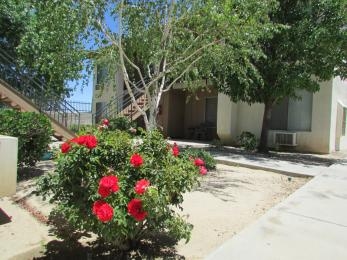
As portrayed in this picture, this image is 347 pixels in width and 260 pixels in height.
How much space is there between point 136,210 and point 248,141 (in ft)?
40.8

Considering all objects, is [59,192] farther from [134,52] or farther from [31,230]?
[134,52]

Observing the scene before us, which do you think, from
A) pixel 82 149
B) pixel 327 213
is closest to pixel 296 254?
pixel 327 213

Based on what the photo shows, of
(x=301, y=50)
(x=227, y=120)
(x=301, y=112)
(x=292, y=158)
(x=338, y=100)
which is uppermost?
(x=301, y=50)

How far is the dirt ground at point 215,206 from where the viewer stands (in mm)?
4016

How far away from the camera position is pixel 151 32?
8.08 m

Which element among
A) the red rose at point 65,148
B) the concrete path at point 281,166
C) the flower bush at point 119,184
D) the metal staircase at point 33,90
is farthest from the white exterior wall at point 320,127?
the red rose at point 65,148

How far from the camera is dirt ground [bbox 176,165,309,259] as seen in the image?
177 inches

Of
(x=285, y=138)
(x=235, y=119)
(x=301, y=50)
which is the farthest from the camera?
(x=235, y=119)

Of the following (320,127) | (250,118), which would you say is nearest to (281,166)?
(320,127)

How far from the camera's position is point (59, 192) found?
3.54 metres

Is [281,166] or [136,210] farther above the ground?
[136,210]

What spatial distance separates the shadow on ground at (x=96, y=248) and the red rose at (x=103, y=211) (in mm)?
946

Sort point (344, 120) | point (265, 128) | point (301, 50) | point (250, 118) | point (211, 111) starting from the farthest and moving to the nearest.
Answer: point (211, 111), point (344, 120), point (250, 118), point (265, 128), point (301, 50)

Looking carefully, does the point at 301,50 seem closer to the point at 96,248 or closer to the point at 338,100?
the point at 338,100
